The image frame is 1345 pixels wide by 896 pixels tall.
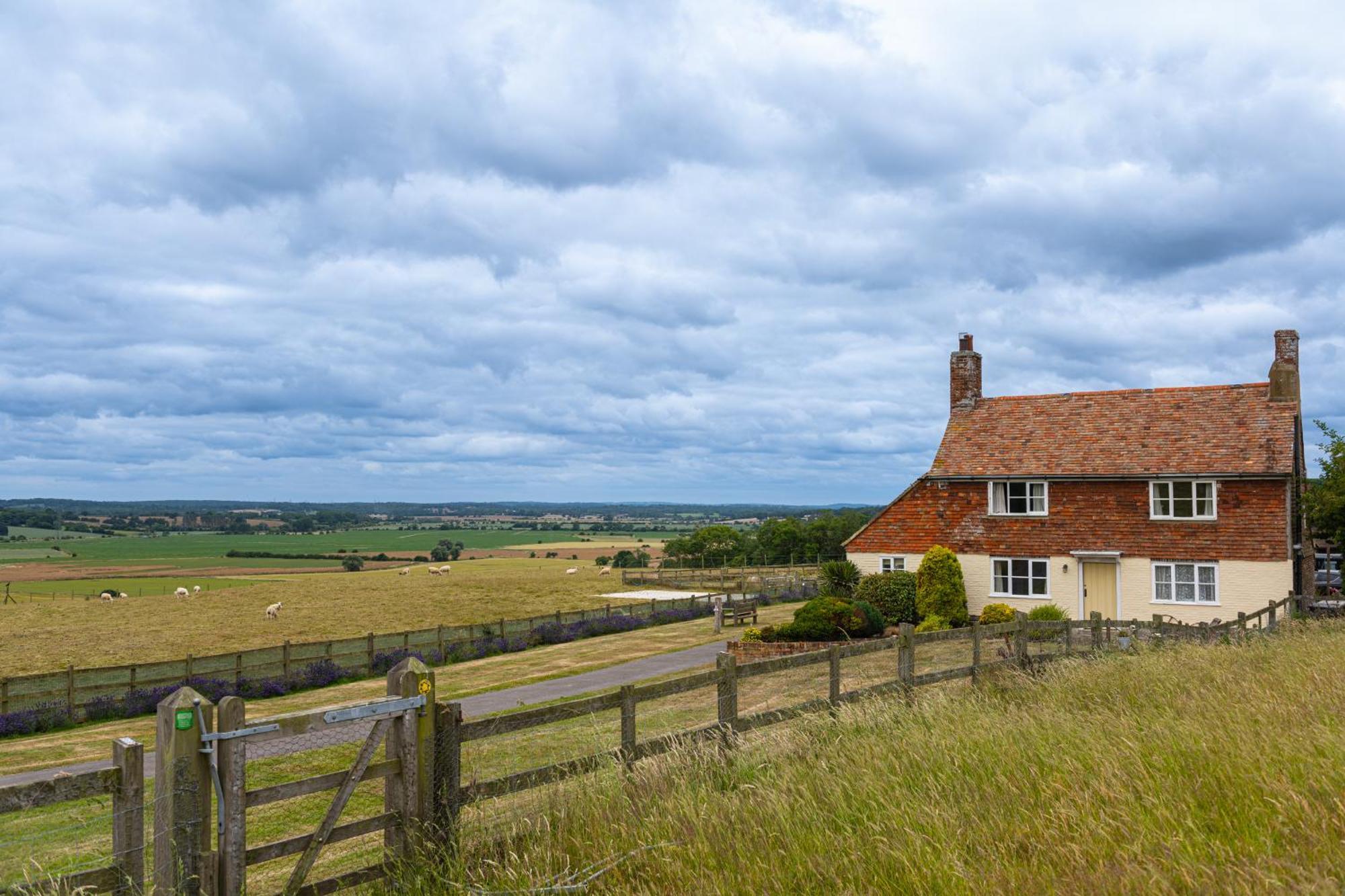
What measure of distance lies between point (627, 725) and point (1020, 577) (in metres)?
27.4

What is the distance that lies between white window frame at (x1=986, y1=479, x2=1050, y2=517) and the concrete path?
10.7m

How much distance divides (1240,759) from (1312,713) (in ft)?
6.73

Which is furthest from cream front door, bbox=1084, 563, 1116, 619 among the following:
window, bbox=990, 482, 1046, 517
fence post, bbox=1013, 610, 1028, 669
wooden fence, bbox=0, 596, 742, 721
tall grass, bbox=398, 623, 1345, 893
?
tall grass, bbox=398, 623, 1345, 893

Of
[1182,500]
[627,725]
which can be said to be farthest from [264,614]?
[627,725]

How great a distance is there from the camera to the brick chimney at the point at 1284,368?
3102cm

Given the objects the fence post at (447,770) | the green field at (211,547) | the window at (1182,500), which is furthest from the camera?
the green field at (211,547)

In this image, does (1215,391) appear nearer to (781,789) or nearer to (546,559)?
(781,789)

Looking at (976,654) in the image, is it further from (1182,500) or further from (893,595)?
(1182,500)

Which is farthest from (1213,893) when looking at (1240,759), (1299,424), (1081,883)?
(1299,424)

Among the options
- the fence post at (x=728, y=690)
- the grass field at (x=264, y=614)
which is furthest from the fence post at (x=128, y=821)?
the grass field at (x=264, y=614)

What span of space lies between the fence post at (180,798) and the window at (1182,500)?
30.9 metres

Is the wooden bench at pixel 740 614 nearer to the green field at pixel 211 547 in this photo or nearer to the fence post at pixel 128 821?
the fence post at pixel 128 821

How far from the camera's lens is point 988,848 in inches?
206

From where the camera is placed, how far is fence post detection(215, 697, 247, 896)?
5945 millimetres
